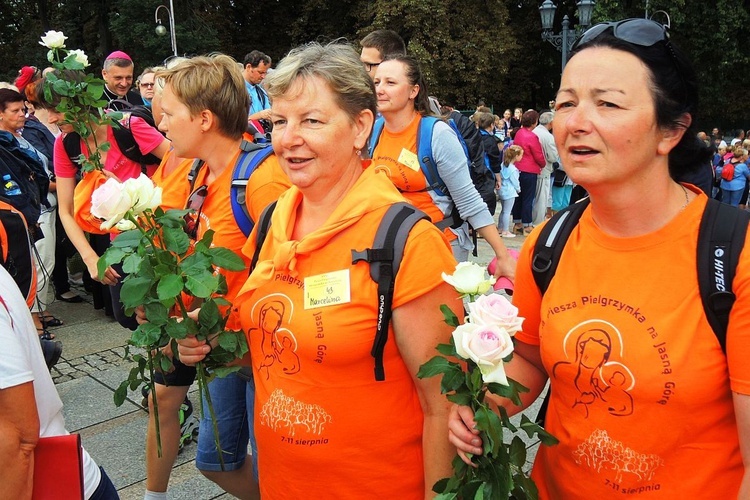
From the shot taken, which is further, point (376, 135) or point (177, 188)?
point (376, 135)

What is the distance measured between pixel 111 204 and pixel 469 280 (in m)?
1.07

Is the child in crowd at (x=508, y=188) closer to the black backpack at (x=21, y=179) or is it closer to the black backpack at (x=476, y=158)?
the black backpack at (x=476, y=158)

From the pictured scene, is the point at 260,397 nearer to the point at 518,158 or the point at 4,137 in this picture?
the point at 4,137

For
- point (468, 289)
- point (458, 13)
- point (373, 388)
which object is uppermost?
point (458, 13)

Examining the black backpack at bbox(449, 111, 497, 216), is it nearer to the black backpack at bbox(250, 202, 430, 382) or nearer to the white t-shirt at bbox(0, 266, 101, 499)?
the black backpack at bbox(250, 202, 430, 382)

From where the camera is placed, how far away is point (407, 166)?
Answer: 410cm

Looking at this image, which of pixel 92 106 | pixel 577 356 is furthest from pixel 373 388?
pixel 92 106

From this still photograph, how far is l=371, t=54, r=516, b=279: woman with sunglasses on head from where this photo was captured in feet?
13.4

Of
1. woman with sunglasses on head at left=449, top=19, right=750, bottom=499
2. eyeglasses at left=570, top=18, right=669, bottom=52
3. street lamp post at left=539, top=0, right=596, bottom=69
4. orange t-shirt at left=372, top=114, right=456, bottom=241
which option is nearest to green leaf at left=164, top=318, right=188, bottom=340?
woman with sunglasses on head at left=449, top=19, right=750, bottom=499

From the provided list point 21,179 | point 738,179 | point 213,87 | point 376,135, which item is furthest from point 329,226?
point 738,179

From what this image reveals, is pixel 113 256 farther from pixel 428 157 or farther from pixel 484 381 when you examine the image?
pixel 428 157

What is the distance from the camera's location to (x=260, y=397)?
2.10 metres

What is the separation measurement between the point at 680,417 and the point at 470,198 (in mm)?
2667

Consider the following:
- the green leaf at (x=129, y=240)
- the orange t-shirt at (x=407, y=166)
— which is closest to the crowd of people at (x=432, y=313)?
the green leaf at (x=129, y=240)
